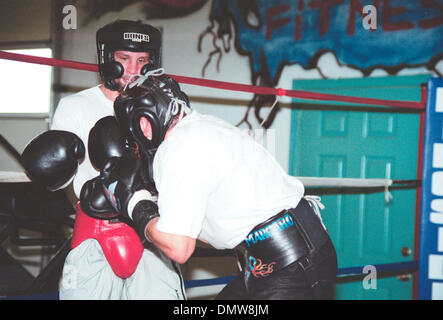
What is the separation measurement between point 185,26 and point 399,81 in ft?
5.10

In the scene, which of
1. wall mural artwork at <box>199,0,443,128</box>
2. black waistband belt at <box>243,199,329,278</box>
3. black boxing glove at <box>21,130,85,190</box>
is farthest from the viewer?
wall mural artwork at <box>199,0,443,128</box>

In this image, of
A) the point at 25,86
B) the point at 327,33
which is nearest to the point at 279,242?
the point at 327,33

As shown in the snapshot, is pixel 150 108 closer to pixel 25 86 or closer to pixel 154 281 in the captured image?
pixel 154 281

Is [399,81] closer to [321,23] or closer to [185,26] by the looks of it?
[321,23]

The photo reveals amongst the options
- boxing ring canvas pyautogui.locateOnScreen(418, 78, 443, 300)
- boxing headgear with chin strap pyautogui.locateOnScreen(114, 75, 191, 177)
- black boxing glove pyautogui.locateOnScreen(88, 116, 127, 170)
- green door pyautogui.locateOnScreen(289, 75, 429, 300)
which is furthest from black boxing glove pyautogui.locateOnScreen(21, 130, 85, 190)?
green door pyautogui.locateOnScreen(289, 75, 429, 300)

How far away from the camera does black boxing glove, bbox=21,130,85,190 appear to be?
1.27 metres

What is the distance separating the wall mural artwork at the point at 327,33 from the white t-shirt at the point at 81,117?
1.53 meters

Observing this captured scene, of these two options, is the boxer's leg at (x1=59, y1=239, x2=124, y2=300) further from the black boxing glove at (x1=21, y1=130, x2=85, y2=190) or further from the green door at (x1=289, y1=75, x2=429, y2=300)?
the green door at (x1=289, y1=75, x2=429, y2=300)

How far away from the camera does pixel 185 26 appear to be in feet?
11.2

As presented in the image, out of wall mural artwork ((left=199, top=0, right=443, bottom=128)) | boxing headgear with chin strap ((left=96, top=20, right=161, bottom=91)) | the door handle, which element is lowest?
the door handle

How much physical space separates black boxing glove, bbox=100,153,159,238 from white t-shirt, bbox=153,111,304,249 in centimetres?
7

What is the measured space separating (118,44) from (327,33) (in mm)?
1840

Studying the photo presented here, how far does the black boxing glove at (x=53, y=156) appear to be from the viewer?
127 centimetres

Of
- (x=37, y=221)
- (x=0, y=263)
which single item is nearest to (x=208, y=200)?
(x=37, y=221)
